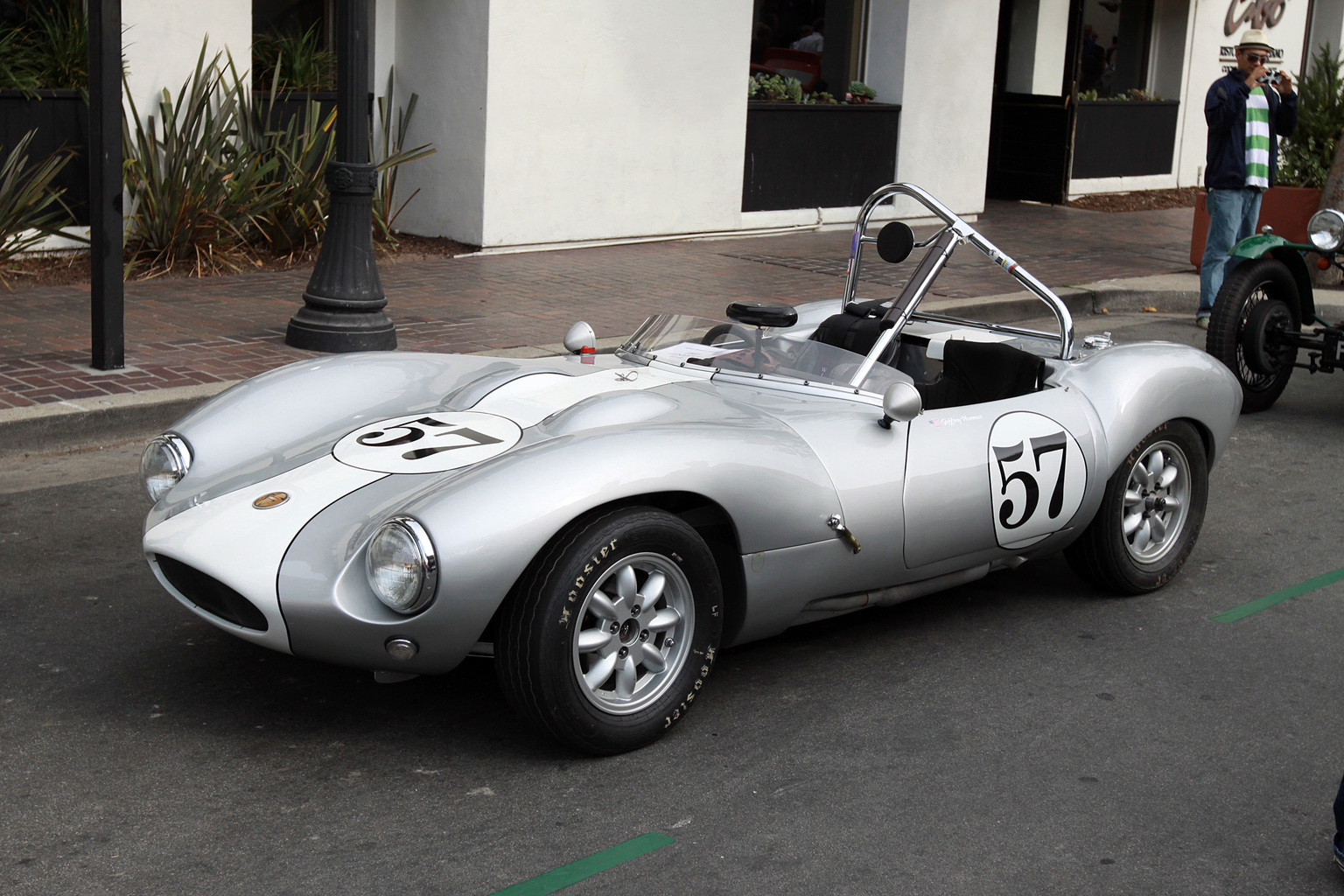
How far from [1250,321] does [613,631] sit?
17.4 feet

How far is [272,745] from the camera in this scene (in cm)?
363

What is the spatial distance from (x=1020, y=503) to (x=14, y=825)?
2.81m

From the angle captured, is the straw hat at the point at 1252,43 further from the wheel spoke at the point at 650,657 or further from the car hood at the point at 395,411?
Answer: the wheel spoke at the point at 650,657

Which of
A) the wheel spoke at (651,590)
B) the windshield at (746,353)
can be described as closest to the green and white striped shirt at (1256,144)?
the windshield at (746,353)

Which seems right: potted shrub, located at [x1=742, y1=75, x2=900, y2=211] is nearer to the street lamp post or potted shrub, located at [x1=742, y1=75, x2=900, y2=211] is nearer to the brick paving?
the brick paving

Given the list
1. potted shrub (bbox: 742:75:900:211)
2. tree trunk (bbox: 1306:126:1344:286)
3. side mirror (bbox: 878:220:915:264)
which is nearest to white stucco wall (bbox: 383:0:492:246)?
potted shrub (bbox: 742:75:900:211)

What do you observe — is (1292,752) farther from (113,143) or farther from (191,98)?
(191,98)

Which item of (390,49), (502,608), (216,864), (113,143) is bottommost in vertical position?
(216,864)

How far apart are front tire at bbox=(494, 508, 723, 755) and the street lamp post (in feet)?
15.4

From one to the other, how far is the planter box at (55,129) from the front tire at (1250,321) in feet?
24.6

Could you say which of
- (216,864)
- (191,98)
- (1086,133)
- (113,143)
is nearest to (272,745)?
(216,864)

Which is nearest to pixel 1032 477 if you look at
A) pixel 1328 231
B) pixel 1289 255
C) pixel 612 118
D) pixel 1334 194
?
pixel 1289 255

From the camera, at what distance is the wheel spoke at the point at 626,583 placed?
3535mm

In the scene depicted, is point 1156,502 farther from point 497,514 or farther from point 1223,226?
point 1223,226
